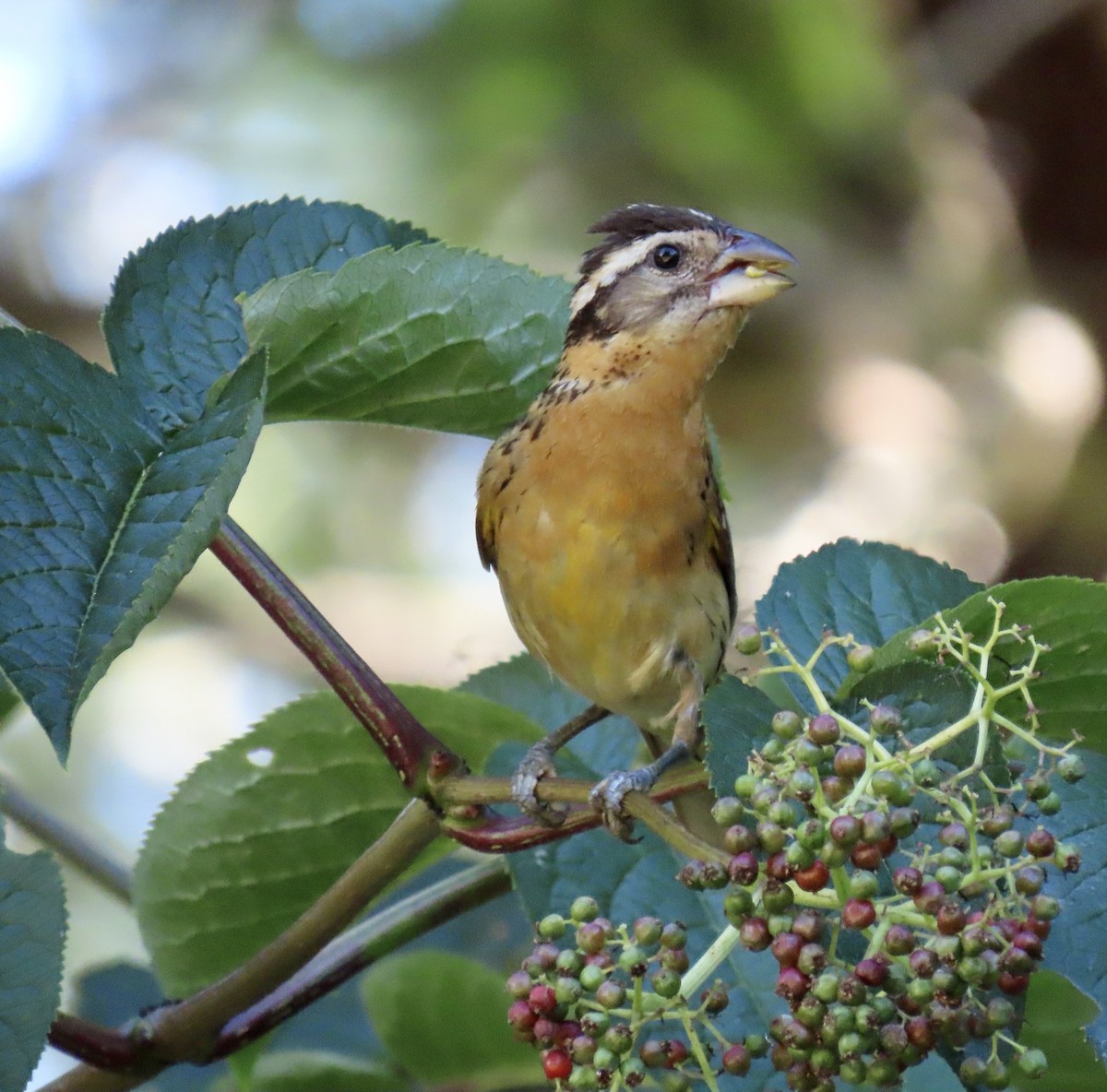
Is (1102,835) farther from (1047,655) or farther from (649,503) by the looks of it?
(649,503)

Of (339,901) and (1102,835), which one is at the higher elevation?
(339,901)

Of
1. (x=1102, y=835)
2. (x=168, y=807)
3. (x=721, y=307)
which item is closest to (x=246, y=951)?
(x=168, y=807)

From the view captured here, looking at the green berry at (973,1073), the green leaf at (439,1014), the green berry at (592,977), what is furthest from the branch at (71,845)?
the green berry at (973,1073)

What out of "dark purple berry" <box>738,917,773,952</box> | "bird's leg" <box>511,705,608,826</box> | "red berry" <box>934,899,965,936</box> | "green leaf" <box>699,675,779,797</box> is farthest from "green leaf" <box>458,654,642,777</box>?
"red berry" <box>934,899,965,936</box>

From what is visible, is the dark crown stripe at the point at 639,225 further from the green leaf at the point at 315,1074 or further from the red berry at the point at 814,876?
the red berry at the point at 814,876

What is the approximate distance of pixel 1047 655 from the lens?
2.24 m

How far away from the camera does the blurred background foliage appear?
7488mm

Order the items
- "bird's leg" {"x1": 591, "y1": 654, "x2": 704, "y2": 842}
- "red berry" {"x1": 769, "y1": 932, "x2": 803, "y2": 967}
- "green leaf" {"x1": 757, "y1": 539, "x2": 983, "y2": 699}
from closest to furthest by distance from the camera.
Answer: "red berry" {"x1": 769, "y1": 932, "x2": 803, "y2": 967} → "green leaf" {"x1": 757, "y1": 539, "x2": 983, "y2": 699} → "bird's leg" {"x1": 591, "y1": 654, "x2": 704, "y2": 842}

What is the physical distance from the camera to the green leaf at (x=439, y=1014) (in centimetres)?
346

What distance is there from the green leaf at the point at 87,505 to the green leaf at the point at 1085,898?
1.28 meters

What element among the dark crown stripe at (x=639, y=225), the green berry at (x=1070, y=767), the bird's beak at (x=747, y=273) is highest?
the dark crown stripe at (x=639, y=225)

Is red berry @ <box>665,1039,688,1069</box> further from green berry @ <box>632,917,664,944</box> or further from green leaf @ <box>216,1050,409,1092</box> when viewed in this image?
green leaf @ <box>216,1050,409,1092</box>

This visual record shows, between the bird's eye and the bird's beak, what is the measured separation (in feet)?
0.41

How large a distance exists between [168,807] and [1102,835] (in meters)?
1.78
